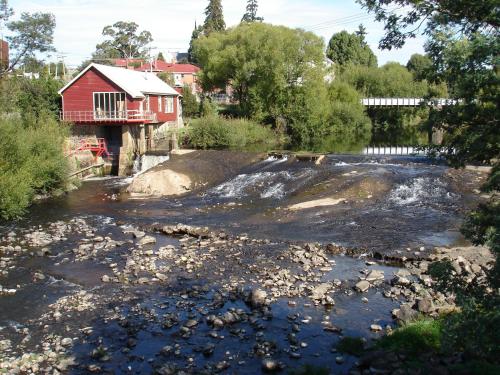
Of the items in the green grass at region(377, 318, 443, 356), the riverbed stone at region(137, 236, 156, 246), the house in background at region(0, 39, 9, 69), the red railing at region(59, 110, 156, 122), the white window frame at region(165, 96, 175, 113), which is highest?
the house in background at region(0, 39, 9, 69)

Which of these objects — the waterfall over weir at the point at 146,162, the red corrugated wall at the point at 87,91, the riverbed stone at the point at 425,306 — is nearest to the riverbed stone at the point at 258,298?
the riverbed stone at the point at 425,306

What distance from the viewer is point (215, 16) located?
343 feet

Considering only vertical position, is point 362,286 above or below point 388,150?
below

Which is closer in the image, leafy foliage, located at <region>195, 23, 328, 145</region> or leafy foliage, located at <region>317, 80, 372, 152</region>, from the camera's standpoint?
leafy foliage, located at <region>195, 23, 328, 145</region>

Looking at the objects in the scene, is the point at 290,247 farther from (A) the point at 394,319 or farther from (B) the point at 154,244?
(A) the point at 394,319

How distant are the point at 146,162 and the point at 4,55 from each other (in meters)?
23.7

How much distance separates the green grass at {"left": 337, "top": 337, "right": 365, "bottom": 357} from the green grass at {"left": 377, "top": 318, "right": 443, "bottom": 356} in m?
0.49

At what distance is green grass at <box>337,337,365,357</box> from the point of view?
13.4m

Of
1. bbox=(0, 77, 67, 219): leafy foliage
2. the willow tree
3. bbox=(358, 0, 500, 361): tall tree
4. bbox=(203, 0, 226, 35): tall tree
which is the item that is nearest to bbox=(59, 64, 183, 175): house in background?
bbox=(0, 77, 67, 219): leafy foliage

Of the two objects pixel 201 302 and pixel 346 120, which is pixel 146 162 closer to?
pixel 201 302

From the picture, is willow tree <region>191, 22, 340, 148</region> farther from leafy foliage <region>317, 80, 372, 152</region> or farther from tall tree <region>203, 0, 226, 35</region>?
tall tree <region>203, 0, 226, 35</region>

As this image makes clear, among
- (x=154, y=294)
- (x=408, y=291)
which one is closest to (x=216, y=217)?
(x=154, y=294)

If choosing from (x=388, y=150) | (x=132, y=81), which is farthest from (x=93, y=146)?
(x=388, y=150)

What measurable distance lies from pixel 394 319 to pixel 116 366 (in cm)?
779
